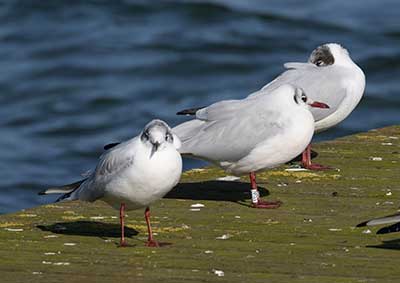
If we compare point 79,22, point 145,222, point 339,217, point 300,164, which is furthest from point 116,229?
point 79,22

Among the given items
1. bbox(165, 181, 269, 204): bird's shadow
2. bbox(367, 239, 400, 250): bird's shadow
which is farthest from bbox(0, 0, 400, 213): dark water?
bbox(367, 239, 400, 250): bird's shadow

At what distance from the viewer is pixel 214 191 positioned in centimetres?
820

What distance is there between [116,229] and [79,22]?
61.2ft

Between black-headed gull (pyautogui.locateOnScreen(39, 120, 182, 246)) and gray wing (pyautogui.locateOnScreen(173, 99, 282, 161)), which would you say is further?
gray wing (pyautogui.locateOnScreen(173, 99, 282, 161))

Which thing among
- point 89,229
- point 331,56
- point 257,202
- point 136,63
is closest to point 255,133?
point 257,202

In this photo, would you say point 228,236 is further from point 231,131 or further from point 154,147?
point 231,131

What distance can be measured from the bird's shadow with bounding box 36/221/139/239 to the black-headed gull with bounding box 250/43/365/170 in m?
1.96

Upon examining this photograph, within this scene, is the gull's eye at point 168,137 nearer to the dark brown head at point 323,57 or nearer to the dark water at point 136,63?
the dark brown head at point 323,57

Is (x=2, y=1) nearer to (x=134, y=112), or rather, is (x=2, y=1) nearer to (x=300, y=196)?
(x=134, y=112)

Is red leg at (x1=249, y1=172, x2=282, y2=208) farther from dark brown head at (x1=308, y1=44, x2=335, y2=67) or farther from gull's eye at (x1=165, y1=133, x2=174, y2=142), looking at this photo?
dark brown head at (x1=308, y1=44, x2=335, y2=67)

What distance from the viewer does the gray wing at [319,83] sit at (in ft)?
29.7

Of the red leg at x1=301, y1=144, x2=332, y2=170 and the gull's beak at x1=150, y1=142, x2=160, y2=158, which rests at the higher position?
the gull's beak at x1=150, y1=142, x2=160, y2=158

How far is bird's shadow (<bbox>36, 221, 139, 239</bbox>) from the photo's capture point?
708 cm

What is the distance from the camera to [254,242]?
684cm
